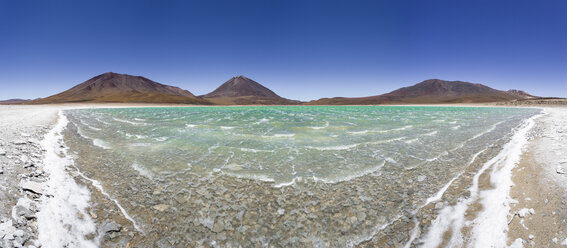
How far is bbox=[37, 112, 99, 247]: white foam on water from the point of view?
11.0 feet

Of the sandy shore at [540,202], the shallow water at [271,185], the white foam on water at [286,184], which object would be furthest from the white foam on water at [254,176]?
the sandy shore at [540,202]

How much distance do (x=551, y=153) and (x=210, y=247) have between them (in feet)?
33.3

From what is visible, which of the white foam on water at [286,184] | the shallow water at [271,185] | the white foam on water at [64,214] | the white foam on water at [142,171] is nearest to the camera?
the white foam on water at [64,214]

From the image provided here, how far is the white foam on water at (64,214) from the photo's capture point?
3.34 metres

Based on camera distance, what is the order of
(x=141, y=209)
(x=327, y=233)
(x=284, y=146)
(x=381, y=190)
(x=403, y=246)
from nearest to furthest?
Result: (x=403, y=246), (x=327, y=233), (x=141, y=209), (x=381, y=190), (x=284, y=146)

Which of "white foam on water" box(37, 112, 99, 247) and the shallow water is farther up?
"white foam on water" box(37, 112, 99, 247)

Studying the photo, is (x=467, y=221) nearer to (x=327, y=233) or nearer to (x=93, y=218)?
(x=327, y=233)

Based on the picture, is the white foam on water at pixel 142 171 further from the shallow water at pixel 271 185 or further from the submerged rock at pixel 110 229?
the submerged rock at pixel 110 229

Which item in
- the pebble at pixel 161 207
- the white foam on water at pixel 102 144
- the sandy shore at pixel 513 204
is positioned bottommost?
the pebble at pixel 161 207

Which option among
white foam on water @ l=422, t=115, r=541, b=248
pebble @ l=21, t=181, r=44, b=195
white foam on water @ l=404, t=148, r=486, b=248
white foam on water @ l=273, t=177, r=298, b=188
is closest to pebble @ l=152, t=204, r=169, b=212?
pebble @ l=21, t=181, r=44, b=195

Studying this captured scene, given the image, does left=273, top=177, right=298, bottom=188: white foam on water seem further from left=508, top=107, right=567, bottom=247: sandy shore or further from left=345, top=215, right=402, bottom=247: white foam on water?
left=508, top=107, right=567, bottom=247: sandy shore

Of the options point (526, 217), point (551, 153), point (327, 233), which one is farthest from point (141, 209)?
point (551, 153)

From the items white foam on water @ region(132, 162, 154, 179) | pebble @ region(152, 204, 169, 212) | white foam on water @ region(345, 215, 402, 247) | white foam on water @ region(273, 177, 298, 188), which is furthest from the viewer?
white foam on water @ region(132, 162, 154, 179)

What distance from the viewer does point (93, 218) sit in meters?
4.08
